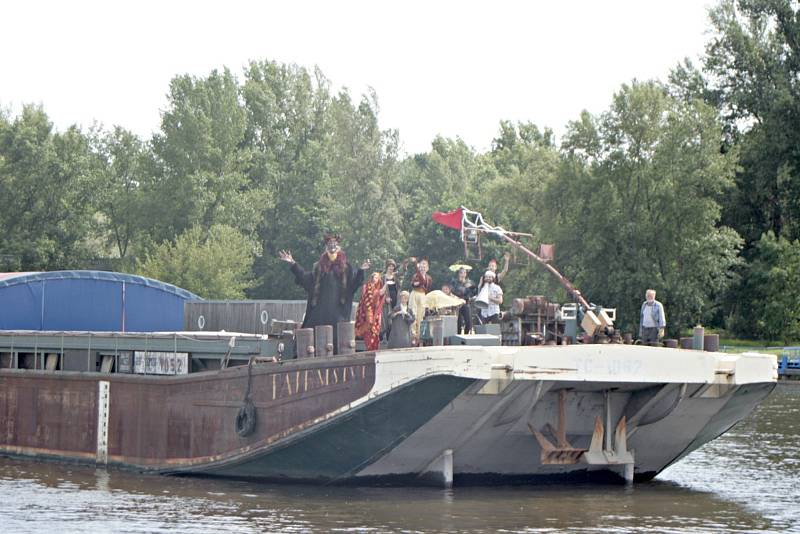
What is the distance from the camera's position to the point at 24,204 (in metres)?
70.1

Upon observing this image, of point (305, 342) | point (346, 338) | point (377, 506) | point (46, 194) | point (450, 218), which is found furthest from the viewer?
point (46, 194)

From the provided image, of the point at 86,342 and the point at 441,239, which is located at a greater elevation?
the point at 441,239

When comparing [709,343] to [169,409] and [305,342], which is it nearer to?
[305,342]

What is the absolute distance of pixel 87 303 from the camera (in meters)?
24.4

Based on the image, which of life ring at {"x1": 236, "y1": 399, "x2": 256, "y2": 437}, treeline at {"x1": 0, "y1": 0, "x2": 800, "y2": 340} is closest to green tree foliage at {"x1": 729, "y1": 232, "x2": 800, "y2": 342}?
treeline at {"x1": 0, "y1": 0, "x2": 800, "y2": 340}

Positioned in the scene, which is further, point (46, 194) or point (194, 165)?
point (194, 165)

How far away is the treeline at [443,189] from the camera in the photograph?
2157 inches

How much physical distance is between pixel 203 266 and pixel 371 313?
45.3 meters

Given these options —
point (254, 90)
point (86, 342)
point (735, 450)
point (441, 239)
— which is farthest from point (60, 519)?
point (254, 90)

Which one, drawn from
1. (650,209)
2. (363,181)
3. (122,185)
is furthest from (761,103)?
(122,185)

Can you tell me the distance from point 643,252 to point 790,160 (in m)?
8.63

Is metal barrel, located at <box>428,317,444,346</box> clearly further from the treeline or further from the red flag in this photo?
the treeline

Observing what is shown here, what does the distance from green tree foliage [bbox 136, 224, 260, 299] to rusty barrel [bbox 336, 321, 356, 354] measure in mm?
43546

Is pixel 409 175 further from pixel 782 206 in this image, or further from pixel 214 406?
pixel 214 406
